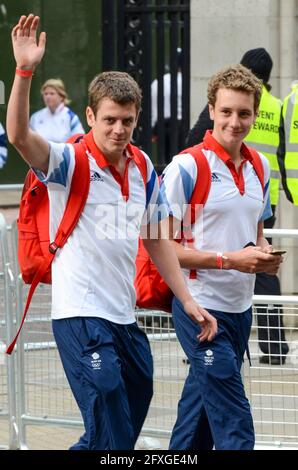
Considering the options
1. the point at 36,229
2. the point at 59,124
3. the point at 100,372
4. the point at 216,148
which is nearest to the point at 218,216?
the point at 216,148

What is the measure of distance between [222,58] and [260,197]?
17.9 ft

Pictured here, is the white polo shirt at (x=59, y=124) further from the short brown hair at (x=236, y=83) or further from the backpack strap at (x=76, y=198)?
the backpack strap at (x=76, y=198)

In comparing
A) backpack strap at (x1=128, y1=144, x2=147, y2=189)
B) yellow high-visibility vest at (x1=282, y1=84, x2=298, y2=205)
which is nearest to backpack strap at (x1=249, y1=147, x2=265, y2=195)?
backpack strap at (x1=128, y1=144, x2=147, y2=189)

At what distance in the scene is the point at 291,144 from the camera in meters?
10.3

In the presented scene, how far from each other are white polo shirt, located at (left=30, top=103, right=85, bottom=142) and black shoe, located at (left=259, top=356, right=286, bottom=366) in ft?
39.2

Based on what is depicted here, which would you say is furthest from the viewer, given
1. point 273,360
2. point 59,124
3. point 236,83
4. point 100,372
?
point 59,124

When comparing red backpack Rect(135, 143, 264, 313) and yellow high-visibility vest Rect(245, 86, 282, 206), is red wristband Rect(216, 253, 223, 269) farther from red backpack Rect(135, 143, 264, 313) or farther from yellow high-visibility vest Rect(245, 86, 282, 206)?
yellow high-visibility vest Rect(245, 86, 282, 206)

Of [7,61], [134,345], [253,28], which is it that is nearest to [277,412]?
[134,345]

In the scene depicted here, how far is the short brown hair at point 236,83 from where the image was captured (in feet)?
21.0

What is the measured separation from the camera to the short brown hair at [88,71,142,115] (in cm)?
593

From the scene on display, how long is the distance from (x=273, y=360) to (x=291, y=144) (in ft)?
10.6

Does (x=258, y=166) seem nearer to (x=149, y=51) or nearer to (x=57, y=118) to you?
(x=149, y=51)

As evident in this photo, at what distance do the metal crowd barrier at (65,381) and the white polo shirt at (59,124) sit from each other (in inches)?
432
